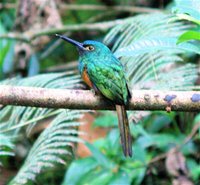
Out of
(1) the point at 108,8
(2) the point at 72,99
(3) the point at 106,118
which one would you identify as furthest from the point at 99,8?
(2) the point at 72,99

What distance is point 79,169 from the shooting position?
2.48 m

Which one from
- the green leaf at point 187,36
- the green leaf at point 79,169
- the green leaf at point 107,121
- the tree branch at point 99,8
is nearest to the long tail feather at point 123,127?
the green leaf at point 187,36

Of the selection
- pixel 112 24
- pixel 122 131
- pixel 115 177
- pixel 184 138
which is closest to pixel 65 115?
pixel 115 177

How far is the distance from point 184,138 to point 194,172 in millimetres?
299

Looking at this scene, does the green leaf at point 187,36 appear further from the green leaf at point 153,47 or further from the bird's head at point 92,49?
the bird's head at point 92,49

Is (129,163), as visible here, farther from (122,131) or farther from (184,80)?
(122,131)

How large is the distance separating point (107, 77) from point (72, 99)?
11.1 inches

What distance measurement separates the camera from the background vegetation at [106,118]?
214 centimetres

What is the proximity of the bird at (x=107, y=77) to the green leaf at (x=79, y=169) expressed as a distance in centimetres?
76

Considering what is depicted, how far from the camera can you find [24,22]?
11.6 feet

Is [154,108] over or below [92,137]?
below

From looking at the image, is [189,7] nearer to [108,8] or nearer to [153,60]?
[153,60]

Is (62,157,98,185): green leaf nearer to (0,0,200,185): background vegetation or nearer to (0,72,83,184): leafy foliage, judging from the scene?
(0,0,200,185): background vegetation

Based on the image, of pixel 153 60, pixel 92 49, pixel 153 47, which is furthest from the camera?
pixel 153 60
